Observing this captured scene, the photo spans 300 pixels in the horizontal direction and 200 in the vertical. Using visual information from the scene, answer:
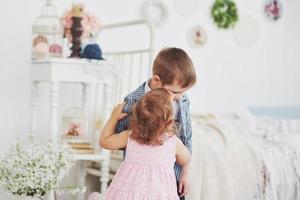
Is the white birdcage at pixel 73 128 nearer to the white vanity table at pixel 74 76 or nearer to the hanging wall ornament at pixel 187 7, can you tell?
the white vanity table at pixel 74 76

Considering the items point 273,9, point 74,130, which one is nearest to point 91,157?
point 74,130

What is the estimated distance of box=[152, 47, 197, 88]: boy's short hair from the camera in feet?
6.92

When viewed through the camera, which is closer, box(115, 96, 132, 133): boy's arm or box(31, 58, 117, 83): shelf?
box(115, 96, 132, 133): boy's arm

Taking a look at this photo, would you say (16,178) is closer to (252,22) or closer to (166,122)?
(166,122)

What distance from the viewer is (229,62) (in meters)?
4.21

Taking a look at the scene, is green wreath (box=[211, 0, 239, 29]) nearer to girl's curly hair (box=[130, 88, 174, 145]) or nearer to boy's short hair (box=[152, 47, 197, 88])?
boy's short hair (box=[152, 47, 197, 88])

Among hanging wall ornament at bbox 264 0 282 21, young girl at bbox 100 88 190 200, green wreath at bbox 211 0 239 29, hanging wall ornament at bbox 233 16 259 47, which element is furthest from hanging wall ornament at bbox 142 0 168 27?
young girl at bbox 100 88 190 200

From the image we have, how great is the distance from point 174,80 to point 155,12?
5.87 feet

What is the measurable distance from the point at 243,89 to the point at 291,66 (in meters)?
0.46

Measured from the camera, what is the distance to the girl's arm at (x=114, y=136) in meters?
2.13

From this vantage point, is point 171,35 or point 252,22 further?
point 252,22

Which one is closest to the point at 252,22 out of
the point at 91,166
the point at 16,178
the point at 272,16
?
the point at 272,16

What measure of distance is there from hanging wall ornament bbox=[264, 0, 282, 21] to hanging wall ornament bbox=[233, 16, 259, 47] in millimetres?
139

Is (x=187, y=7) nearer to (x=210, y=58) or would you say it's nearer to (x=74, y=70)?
(x=210, y=58)
